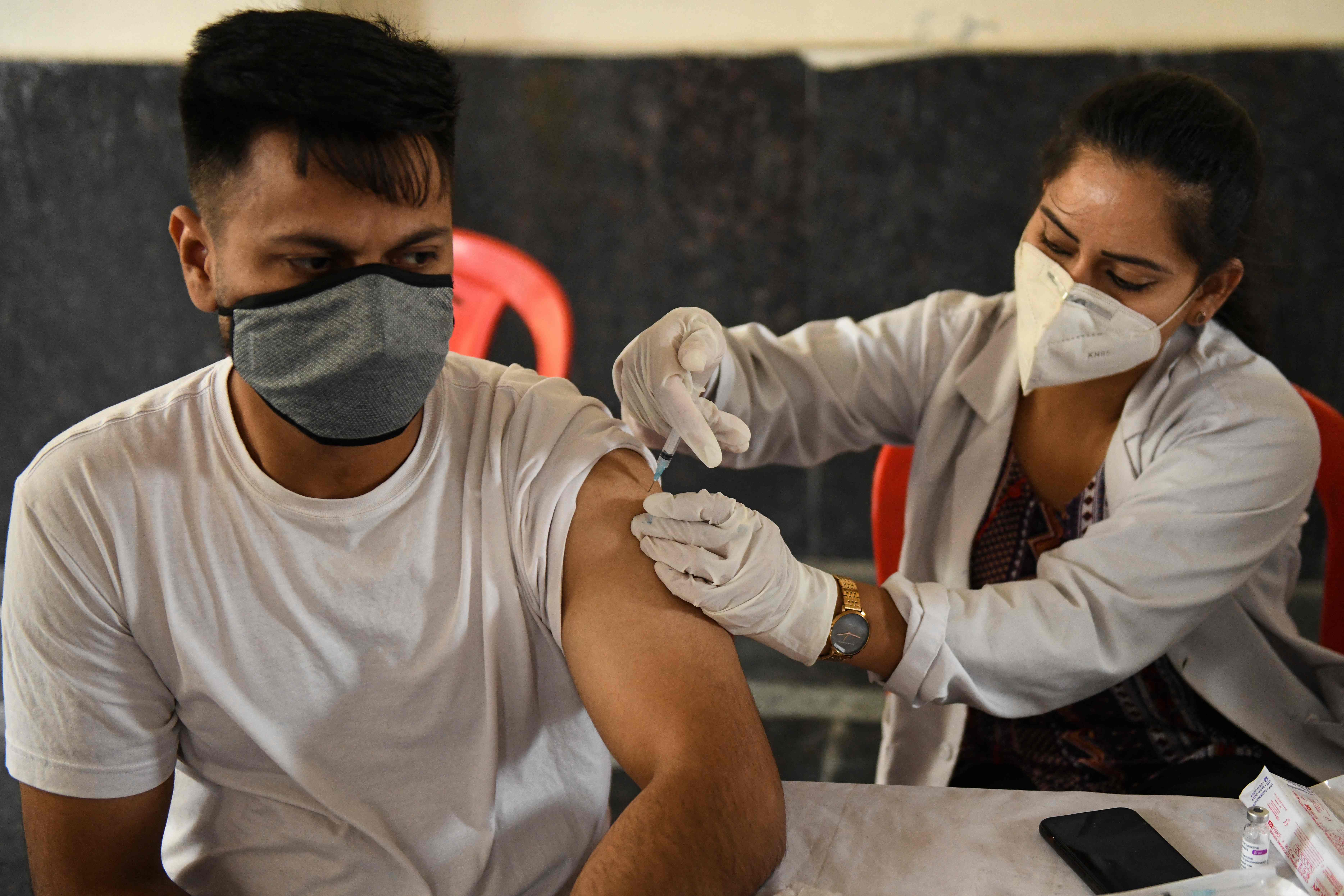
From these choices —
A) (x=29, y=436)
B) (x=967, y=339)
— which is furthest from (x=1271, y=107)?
(x=29, y=436)

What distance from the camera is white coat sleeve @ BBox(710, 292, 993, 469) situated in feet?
6.16

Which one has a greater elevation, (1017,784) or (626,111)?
(626,111)

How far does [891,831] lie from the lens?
1147 mm

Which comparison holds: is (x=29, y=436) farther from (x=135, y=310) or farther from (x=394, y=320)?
(x=394, y=320)

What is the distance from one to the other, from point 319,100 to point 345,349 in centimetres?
26

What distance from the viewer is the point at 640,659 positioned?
44.8 inches

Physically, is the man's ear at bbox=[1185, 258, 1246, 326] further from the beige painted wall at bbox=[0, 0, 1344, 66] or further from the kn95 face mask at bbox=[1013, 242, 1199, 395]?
the beige painted wall at bbox=[0, 0, 1344, 66]

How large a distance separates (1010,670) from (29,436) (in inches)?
120

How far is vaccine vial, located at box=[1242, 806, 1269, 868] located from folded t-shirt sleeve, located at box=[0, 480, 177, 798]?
1.18 m

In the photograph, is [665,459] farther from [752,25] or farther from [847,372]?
[752,25]

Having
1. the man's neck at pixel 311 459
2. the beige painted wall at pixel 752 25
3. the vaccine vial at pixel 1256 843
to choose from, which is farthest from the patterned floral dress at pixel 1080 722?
the beige painted wall at pixel 752 25

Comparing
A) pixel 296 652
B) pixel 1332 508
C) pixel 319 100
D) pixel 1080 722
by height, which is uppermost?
pixel 319 100

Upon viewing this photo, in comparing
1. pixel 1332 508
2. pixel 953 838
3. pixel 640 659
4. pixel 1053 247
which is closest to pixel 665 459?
pixel 640 659

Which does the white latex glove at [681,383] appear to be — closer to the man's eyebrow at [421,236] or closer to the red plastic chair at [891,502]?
the man's eyebrow at [421,236]
